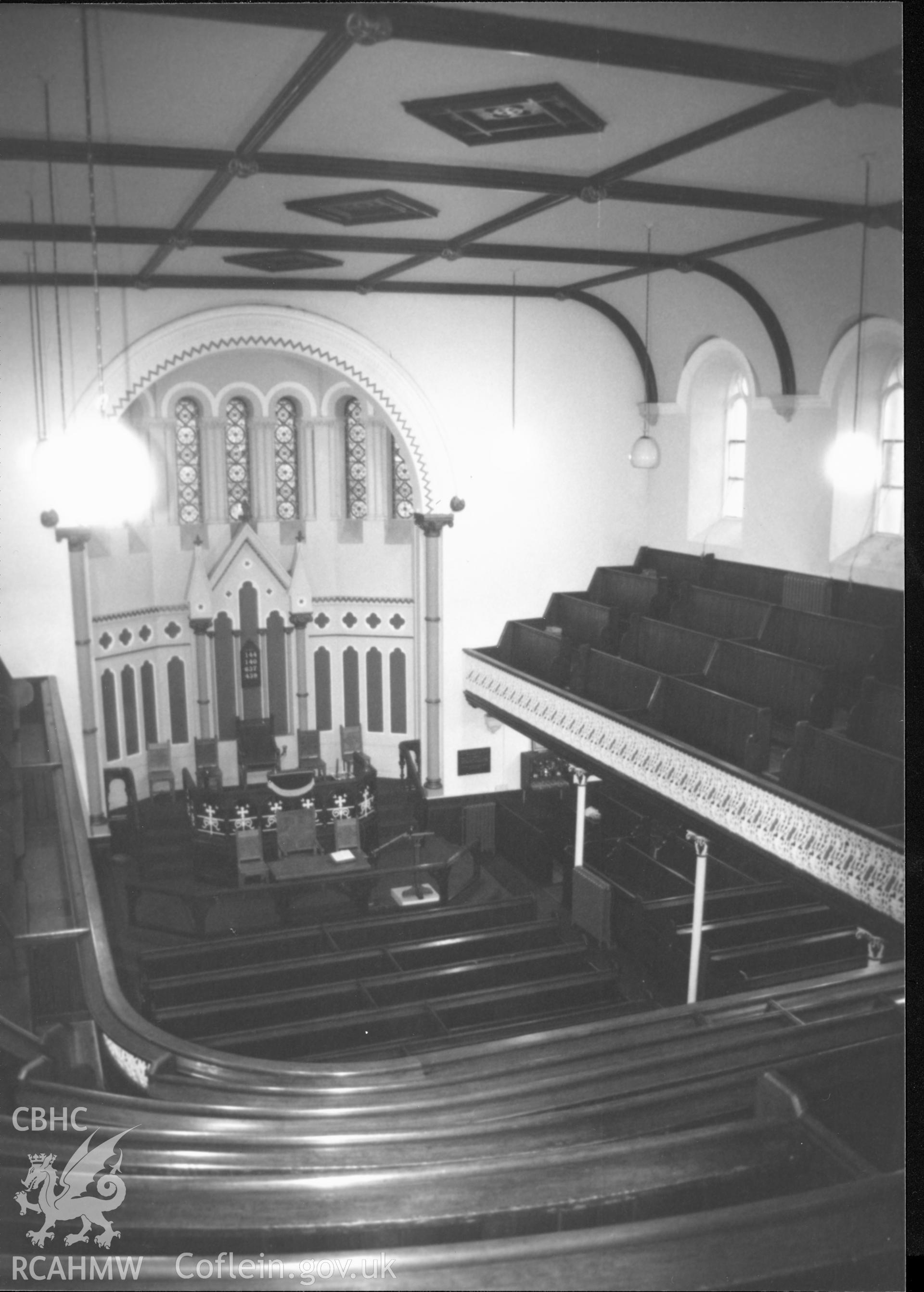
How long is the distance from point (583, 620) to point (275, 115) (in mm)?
9160

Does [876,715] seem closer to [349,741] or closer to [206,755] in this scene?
[349,741]

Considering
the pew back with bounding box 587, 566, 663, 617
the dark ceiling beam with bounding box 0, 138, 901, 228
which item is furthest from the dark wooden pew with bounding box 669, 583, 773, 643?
the dark ceiling beam with bounding box 0, 138, 901, 228

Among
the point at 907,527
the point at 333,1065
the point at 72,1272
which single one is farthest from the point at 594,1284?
the point at 333,1065

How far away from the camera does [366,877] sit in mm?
12031

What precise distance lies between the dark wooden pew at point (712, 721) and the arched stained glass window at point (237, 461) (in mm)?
8197

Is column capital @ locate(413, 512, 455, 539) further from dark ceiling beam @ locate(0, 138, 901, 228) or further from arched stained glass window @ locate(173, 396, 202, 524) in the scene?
dark ceiling beam @ locate(0, 138, 901, 228)

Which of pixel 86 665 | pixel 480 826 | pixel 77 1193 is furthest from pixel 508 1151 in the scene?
pixel 86 665

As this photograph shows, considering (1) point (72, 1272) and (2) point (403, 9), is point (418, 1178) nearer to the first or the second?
(1) point (72, 1272)

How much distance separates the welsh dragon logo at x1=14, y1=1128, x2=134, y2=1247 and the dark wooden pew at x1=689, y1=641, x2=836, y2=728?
Result: 7.11 metres

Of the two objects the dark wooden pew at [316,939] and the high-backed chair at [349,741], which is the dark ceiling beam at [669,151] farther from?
the high-backed chair at [349,741]

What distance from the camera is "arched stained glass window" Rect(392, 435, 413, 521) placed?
16.5 metres

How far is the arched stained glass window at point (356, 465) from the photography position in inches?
653

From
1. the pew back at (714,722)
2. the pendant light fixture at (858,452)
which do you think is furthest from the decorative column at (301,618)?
the pendant light fixture at (858,452)

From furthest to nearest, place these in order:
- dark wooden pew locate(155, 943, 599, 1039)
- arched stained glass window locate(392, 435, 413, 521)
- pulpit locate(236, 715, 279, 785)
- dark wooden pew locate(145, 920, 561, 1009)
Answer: arched stained glass window locate(392, 435, 413, 521), pulpit locate(236, 715, 279, 785), dark wooden pew locate(145, 920, 561, 1009), dark wooden pew locate(155, 943, 599, 1039)
